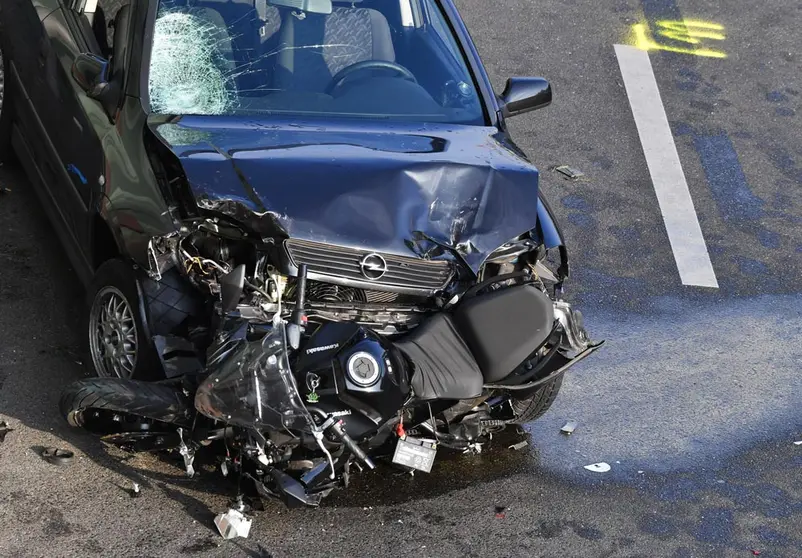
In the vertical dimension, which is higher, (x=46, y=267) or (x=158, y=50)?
(x=158, y=50)

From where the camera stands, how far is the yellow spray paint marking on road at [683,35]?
10.4 m

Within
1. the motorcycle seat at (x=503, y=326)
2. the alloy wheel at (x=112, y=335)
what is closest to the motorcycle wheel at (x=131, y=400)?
the alloy wheel at (x=112, y=335)

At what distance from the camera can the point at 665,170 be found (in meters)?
8.72

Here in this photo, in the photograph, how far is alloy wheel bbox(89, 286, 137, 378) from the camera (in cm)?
508

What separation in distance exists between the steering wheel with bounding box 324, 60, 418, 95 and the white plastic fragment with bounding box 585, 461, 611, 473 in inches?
87.4

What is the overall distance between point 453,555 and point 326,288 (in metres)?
1.28

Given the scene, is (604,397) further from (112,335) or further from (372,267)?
(112,335)

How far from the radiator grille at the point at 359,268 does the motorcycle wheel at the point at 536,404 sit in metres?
0.86

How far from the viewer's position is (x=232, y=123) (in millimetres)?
5379

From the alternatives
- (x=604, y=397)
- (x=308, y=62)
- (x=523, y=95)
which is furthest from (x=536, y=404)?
(x=308, y=62)

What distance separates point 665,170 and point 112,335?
4.98 m

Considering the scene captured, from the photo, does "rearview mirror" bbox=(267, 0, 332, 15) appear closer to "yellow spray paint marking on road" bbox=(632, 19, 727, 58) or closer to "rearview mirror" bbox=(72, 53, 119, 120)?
"rearview mirror" bbox=(72, 53, 119, 120)

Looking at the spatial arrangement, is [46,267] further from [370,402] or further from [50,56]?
[370,402]

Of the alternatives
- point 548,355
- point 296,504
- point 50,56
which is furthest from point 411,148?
point 50,56
